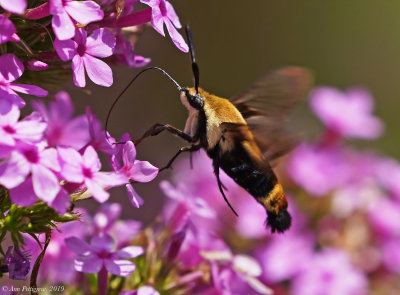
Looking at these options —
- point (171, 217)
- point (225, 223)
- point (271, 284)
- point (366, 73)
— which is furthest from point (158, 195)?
point (366, 73)

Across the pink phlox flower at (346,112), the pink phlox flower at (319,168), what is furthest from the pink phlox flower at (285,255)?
the pink phlox flower at (346,112)

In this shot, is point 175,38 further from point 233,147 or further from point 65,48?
point 233,147

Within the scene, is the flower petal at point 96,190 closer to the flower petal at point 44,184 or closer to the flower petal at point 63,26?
the flower petal at point 44,184

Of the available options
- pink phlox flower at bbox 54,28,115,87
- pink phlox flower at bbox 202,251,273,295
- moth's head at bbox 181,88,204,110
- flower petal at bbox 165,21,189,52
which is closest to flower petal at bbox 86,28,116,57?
pink phlox flower at bbox 54,28,115,87

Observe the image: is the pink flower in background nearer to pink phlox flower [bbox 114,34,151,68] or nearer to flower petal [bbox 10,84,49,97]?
pink phlox flower [bbox 114,34,151,68]

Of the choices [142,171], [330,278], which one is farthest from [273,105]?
[330,278]
